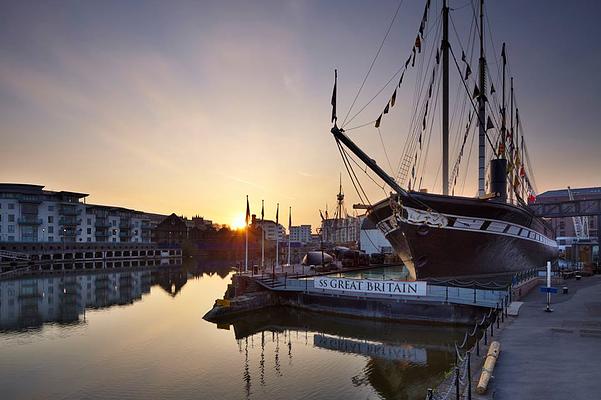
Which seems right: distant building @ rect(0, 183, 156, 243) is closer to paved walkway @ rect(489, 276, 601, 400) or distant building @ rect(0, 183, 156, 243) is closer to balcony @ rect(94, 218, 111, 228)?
balcony @ rect(94, 218, 111, 228)

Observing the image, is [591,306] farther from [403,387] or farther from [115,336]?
[115,336]

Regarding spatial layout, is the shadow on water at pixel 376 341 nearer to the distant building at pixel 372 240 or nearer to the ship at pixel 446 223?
the ship at pixel 446 223

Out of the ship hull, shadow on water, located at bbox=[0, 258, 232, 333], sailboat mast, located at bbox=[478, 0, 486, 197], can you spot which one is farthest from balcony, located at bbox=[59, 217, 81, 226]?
sailboat mast, located at bbox=[478, 0, 486, 197]

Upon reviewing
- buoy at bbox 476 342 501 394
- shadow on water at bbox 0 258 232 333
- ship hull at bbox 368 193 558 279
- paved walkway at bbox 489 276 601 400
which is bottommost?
shadow on water at bbox 0 258 232 333

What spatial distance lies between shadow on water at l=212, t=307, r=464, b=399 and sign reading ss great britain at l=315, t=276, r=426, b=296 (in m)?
2.07

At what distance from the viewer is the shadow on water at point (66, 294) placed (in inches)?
1244

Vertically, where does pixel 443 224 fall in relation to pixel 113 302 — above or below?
above

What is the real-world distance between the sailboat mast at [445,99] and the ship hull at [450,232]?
2953mm

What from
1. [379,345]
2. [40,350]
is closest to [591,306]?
[379,345]

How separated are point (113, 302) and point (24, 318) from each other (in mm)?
9287

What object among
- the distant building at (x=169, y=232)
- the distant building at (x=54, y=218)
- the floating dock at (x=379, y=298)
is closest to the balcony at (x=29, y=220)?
the distant building at (x=54, y=218)

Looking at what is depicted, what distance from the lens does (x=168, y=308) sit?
123ft

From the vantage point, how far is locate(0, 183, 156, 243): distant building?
92.6 metres

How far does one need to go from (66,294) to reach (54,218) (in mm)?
65114
